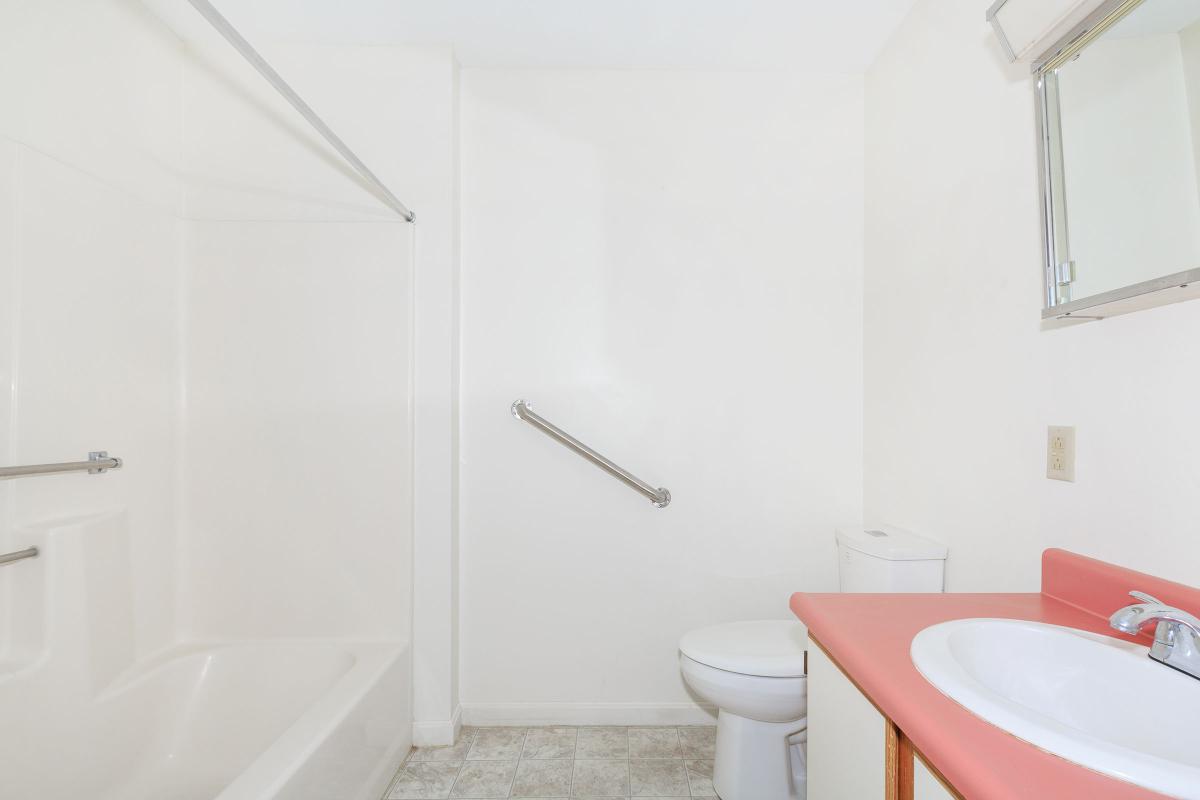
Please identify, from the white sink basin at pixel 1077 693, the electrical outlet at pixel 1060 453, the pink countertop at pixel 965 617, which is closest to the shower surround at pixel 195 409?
the pink countertop at pixel 965 617

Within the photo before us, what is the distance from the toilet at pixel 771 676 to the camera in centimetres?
143

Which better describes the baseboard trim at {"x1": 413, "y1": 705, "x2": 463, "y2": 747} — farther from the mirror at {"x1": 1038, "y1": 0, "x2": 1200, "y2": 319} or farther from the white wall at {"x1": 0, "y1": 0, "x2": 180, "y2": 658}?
the mirror at {"x1": 1038, "y1": 0, "x2": 1200, "y2": 319}

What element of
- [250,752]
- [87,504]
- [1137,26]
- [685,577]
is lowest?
[250,752]

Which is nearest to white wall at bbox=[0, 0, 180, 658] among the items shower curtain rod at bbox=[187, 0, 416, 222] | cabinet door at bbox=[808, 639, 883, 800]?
shower curtain rod at bbox=[187, 0, 416, 222]

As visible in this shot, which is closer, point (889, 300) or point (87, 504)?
point (87, 504)

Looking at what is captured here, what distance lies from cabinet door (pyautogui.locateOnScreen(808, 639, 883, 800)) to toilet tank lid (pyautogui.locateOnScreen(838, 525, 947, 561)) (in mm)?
582

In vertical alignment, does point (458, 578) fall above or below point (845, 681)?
below

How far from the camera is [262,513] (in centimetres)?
184

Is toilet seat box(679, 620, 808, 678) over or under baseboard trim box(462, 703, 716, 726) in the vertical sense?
over

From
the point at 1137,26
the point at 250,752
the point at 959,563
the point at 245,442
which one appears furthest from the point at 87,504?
the point at 1137,26

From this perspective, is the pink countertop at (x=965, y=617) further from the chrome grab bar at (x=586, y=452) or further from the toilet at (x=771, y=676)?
the chrome grab bar at (x=586, y=452)

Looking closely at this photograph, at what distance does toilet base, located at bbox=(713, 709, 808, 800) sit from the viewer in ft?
4.93

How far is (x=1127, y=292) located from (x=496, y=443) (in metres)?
1.62

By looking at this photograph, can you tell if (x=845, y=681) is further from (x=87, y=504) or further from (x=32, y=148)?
(x=32, y=148)
